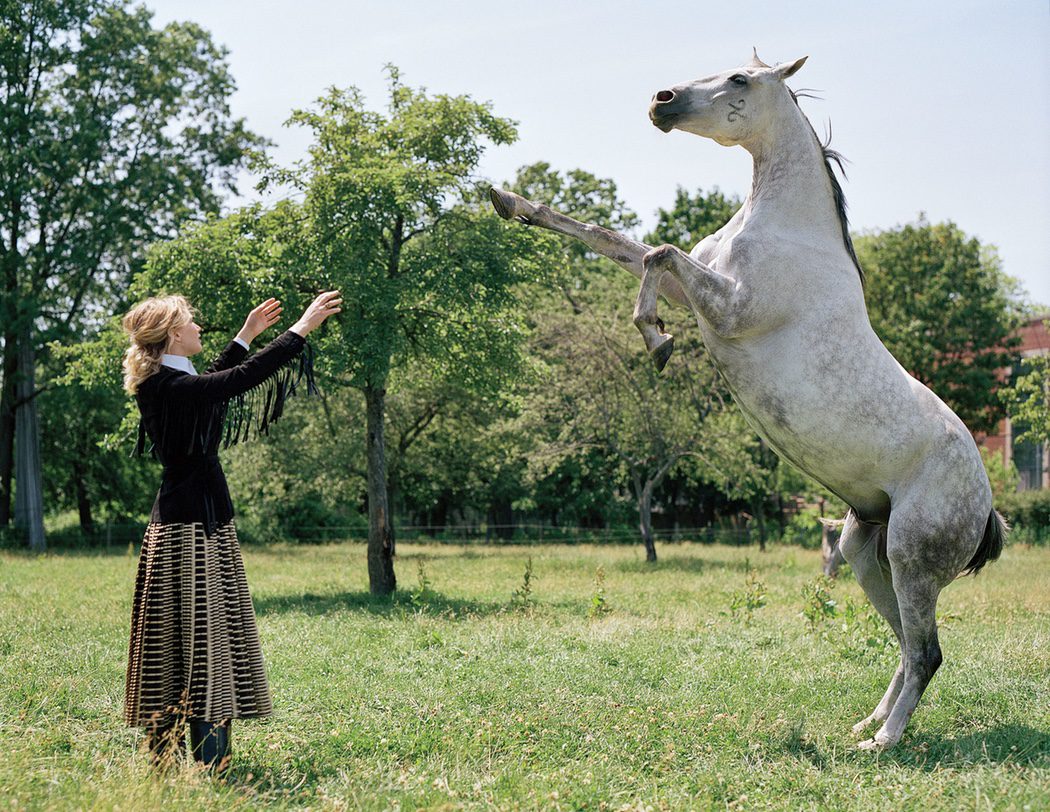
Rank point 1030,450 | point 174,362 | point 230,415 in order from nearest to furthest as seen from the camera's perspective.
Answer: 1. point 174,362
2. point 230,415
3. point 1030,450

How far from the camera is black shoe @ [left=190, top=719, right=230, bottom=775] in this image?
13.5 ft

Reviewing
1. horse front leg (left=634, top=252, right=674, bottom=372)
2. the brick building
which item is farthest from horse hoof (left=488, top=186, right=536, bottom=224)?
the brick building

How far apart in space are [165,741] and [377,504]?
9.61 meters

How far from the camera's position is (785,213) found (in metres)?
4.90

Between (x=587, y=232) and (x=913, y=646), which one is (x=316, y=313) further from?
(x=913, y=646)

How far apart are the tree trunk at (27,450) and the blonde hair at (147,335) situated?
23068 millimetres

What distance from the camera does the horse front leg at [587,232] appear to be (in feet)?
16.3

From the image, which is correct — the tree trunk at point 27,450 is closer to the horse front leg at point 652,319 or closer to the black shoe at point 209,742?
the black shoe at point 209,742

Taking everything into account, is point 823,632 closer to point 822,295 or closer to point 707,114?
point 822,295

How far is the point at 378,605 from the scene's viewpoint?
491 inches

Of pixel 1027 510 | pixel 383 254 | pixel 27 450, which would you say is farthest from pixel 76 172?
pixel 1027 510

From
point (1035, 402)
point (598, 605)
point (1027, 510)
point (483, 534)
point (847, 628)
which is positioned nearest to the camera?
point (847, 628)

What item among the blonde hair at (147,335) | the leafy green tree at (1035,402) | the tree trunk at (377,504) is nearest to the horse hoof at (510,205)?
the blonde hair at (147,335)

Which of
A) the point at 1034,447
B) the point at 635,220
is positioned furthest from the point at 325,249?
the point at 1034,447
